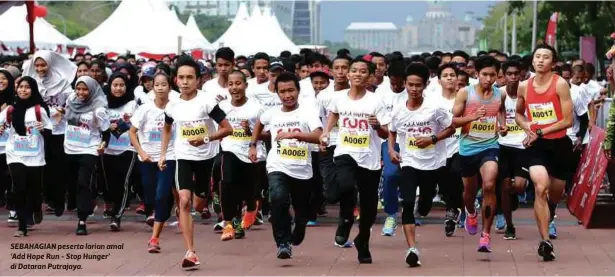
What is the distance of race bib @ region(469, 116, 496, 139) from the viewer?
1295 centimetres

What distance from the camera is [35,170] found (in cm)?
1444

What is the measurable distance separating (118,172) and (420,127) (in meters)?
4.46

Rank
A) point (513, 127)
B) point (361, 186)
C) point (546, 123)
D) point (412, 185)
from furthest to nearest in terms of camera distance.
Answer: point (513, 127)
point (546, 123)
point (412, 185)
point (361, 186)

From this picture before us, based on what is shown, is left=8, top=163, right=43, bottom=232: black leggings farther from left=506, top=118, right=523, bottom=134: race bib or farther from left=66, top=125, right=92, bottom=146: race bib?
left=506, top=118, right=523, bottom=134: race bib

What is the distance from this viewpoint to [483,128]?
12.9 m

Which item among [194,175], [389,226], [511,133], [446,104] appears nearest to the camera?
[194,175]

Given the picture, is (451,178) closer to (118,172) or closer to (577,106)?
(577,106)

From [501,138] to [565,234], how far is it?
1.15m

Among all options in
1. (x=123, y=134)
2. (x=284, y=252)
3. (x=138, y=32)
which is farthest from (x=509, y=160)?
(x=138, y=32)

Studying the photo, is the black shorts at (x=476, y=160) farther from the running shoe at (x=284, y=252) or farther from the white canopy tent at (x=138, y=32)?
the white canopy tent at (x=138, y=32)

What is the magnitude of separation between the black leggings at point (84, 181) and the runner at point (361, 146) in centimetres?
353

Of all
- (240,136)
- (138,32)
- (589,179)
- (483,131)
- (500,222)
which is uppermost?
(138,32)

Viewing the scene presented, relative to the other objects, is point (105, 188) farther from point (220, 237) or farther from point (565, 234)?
point (565, 234)

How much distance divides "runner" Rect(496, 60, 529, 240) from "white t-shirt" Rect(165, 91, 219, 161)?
9.54 ft
